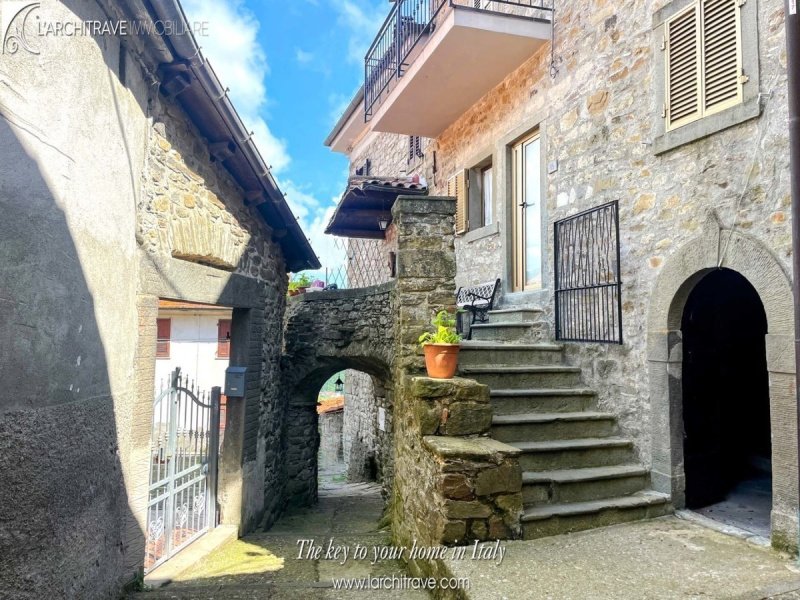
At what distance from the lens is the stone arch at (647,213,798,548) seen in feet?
10.3

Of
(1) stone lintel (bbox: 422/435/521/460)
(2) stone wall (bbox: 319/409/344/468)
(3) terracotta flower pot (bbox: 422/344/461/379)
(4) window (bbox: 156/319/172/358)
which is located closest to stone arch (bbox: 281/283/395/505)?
(3) terracotta flower pot (bbox: 422/344/461/379)

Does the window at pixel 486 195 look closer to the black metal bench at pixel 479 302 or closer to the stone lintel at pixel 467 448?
the black metal bench at pixel 479 302

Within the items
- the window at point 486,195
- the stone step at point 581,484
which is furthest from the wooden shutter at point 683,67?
the window at point 486,195

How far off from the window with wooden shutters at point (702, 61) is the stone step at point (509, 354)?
2394 mm

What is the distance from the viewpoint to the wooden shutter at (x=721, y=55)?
371 cm

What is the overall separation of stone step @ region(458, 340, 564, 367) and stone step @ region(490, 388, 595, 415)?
17.1 inches

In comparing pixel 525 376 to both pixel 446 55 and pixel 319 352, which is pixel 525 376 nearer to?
pixel 319 352

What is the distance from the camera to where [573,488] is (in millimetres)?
3869

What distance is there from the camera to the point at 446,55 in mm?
6156

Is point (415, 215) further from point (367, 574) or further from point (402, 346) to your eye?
point (367, 574)

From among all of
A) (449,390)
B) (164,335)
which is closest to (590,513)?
(449,390)

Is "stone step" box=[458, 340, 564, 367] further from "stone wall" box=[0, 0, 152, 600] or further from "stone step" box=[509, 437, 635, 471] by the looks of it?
"stone wall" box=[0, 0, 152, 600]

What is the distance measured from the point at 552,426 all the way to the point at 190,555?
363 centimetres

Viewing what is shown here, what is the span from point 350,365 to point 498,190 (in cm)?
362
